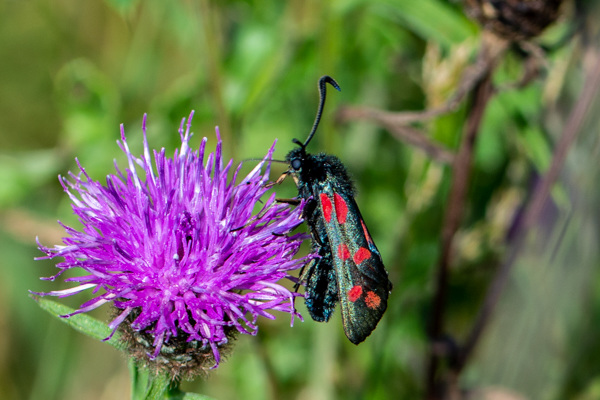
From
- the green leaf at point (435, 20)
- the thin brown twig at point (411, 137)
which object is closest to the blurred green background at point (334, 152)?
the green leaf at point (435, 20)

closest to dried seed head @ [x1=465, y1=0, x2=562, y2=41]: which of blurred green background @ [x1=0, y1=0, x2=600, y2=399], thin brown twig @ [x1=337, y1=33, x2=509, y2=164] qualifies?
thin brown twig @ [x1=337, y1=33, x2=509, y2=164]

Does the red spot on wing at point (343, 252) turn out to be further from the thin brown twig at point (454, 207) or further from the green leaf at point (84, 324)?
the thin brown twig at point (454, 207)

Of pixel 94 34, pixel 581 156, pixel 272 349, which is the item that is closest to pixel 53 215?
pixel 94 34

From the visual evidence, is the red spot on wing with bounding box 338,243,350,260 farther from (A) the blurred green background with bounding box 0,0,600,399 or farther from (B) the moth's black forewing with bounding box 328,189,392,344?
(A) the blurred green background with bounding box 0,0,600,399

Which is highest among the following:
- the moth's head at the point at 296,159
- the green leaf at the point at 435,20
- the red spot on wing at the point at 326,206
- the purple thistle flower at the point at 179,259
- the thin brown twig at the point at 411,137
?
the green leaf at the point at 435,20

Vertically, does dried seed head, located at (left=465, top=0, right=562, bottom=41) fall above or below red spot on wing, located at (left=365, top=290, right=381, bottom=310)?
above

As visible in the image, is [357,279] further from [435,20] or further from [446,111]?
[435,20]

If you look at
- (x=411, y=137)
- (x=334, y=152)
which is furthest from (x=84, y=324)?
(x=334, y=152)
